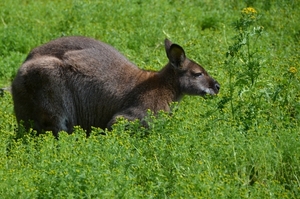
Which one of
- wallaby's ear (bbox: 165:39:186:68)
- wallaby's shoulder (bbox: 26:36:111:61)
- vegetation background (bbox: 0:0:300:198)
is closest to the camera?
vegetation background (bbox: 0:0:300:198)

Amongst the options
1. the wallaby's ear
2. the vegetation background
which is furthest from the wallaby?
the vegetation background

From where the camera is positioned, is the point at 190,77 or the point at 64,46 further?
the point at 190,77

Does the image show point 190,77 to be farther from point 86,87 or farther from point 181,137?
point 181,137

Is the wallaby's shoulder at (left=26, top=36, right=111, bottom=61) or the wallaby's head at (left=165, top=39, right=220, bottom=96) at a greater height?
the wallaby's shoulder at (left=26, top=36, right=111, bottom=61)

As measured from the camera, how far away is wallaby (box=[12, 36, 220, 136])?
8.98 meters

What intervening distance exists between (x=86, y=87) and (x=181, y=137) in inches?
76.7

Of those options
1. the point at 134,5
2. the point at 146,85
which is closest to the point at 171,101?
the point at 146,85

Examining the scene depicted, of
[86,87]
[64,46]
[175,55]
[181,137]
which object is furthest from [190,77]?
[181,137]

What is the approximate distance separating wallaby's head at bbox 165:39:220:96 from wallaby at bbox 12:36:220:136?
0.04ft

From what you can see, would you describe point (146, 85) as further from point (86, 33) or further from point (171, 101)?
point (86, 33)

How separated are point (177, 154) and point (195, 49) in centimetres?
435

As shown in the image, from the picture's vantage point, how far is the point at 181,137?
298 inches

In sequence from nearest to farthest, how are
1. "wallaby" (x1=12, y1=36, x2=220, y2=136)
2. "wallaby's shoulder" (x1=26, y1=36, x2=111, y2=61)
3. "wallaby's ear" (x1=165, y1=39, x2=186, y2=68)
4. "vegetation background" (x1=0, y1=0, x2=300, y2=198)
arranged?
"vegetation background" (x1=0, y1=0, x2=300, y2=198) → "wallaby" (x1=12, y1=36, x2=220, y2=136) → "wallaby's shoulder" (x1=26, y1=36, x2=111, y2=61) → "wallaby's ear" (x1=165, y1=39, x2=186, y2=68)

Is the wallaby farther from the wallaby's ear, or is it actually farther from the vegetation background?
the vegetation background
